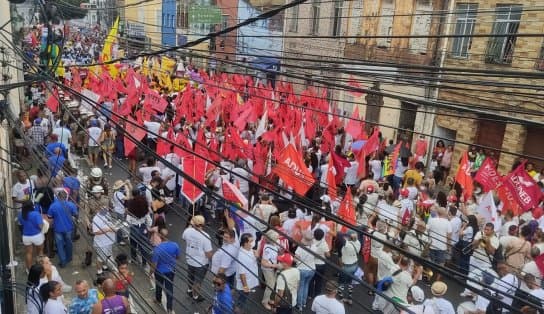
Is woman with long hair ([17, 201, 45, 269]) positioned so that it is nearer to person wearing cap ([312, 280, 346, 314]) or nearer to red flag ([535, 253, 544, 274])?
person wearing cap ([312, 280, 346, 314])

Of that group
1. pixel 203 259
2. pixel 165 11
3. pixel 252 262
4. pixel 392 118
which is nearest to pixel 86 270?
pixel 203 259

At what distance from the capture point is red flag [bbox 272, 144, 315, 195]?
835 centimetres

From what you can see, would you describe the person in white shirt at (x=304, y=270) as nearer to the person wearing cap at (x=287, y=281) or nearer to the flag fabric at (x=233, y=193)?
the person wearing cap at (x=287, y=281)

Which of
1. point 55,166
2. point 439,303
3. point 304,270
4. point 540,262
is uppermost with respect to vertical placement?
point 55,166

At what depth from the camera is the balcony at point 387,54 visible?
17.2m

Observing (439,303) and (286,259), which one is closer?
(439,303)

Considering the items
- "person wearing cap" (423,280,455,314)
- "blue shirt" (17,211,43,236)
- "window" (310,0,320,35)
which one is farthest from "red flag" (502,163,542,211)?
"window" (310,0,320,35)

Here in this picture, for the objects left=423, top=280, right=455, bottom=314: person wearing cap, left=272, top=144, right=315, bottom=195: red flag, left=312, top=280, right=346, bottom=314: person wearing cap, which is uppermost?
left=272, top=144, right=315, bottom=195: red flag

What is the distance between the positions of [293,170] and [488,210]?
311 cm

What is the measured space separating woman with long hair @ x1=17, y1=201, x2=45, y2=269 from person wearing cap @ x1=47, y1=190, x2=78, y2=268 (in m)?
0.31

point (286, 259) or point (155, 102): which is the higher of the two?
point (155, 102)

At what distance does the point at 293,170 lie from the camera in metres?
8.57

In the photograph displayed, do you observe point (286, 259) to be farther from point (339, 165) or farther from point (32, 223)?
point (339, 165)

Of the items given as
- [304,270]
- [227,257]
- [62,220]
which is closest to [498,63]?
[304,270]
